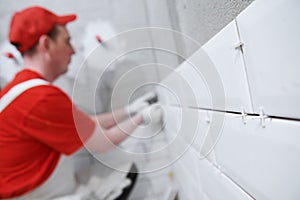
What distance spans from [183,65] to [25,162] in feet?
2.72

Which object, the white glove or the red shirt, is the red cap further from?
the white glove

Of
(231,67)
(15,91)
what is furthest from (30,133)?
(231,67)

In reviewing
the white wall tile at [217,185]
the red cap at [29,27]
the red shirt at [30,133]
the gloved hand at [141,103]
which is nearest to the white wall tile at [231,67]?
the white wall tile at [217,185]

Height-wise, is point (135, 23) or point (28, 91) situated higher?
point (135, 23)

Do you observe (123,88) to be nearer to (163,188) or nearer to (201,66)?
(201,66)

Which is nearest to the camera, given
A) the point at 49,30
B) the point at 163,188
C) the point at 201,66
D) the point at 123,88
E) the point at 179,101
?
the point at 201,66

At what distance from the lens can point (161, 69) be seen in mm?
753

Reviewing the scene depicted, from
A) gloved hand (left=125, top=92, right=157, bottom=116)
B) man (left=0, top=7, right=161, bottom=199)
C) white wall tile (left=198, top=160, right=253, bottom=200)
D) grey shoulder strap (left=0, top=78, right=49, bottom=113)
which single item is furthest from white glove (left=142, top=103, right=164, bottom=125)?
grey shoulder strap (left=0, top=78, right=49, bottom=113)

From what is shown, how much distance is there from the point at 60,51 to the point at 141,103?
511 mm

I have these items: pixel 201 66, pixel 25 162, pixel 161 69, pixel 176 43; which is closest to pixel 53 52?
pixel 25 162

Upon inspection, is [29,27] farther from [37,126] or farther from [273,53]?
[273,53]

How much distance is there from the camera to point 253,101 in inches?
11.5

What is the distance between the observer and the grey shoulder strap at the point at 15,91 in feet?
3.11

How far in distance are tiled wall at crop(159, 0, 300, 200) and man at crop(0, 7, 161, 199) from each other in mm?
470
